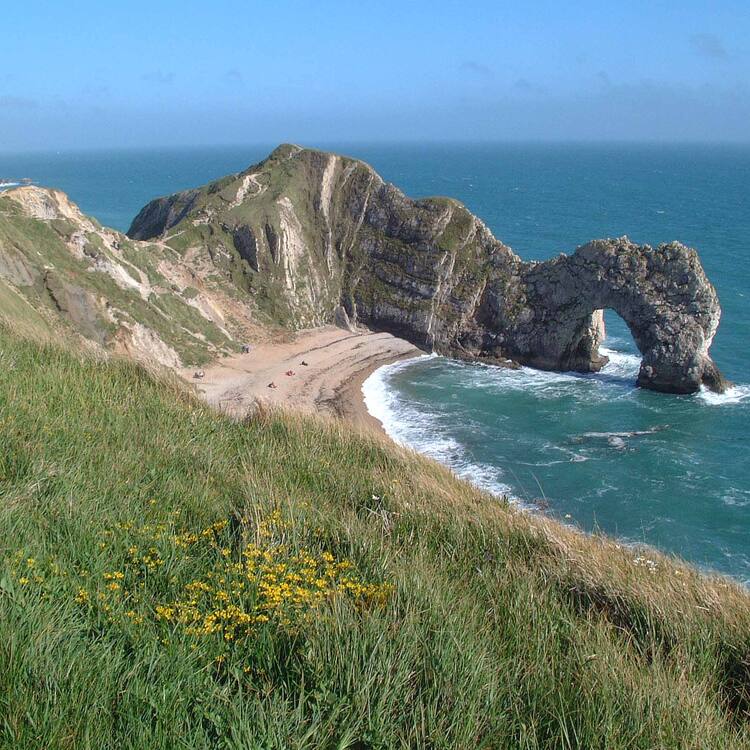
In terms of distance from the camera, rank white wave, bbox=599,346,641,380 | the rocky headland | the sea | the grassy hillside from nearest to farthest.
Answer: the grassy hillside, the sea, the rocky headland, white wave, bbox=599,346,641,380

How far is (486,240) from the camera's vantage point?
5378cm

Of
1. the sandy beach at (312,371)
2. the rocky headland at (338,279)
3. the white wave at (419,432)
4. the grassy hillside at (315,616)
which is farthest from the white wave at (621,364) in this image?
the grassy hillside at (315,616)

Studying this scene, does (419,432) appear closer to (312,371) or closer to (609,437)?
(609,437)

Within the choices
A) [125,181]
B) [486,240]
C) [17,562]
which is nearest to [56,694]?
[17,562]

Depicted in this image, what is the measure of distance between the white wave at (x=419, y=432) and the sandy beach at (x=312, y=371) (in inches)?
31.0

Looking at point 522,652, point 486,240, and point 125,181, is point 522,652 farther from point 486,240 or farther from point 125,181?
point 125,181

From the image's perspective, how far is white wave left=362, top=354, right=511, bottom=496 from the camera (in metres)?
30.8

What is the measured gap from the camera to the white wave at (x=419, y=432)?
30848 mm

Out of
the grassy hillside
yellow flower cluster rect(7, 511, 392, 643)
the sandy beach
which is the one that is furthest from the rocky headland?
yellow flower cluster rect(7, 511, 392, 643)

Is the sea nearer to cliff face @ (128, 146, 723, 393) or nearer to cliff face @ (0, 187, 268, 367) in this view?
cliff face @ (128, 146, 723, 393)

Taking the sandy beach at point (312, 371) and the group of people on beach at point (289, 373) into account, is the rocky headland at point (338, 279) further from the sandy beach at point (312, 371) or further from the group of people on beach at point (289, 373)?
the group of people on beach at point (289, 373)

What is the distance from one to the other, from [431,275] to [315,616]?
49671 millimetres

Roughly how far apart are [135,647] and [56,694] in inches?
25.1

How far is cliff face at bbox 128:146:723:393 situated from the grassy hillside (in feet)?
135
